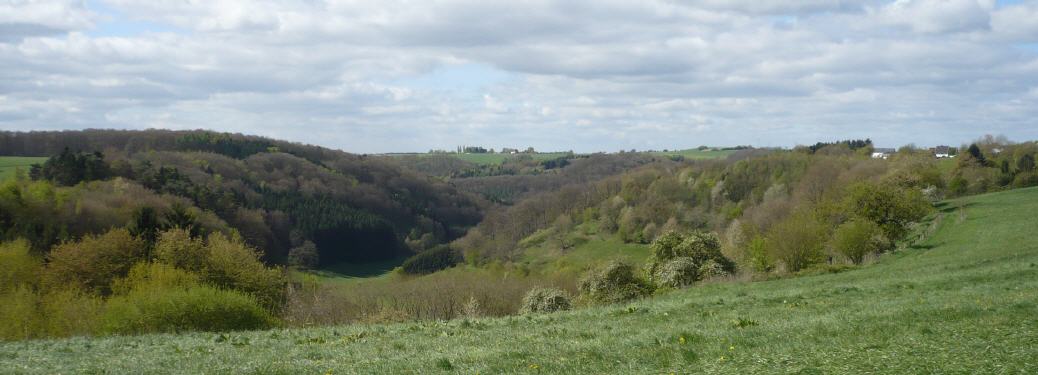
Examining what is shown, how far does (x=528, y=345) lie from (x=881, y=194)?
161 feet

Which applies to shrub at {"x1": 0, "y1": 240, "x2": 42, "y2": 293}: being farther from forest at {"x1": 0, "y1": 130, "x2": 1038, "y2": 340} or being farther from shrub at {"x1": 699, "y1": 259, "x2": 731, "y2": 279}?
shrub at {"x1": 699, "y1": 259, "x2": 731, "y2": 279}

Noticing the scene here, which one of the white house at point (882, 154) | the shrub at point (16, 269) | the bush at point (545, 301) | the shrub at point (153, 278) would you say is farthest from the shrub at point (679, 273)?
the white house at point (882, 154)

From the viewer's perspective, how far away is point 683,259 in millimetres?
46719

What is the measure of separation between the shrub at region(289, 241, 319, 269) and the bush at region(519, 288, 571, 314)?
113427 mm

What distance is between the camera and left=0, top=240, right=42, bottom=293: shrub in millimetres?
49094

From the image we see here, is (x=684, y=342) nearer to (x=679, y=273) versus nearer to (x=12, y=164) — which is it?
(x=679, y=273)

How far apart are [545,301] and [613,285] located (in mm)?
5699

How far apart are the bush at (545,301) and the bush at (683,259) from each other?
7.59m

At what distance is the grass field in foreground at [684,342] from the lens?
38.8 feet

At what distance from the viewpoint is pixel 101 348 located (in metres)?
19.1

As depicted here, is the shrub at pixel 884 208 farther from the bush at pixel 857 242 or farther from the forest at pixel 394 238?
the bush at pixel 857 242

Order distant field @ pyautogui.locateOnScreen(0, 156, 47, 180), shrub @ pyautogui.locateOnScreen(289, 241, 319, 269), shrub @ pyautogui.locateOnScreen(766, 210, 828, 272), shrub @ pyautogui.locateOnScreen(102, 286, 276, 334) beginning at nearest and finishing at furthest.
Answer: shrub @ pyautogui.locateOnScreen(102, 286, 276, 334) → shrub @ pyautogui.locateOnScreen(766, 210, 828, 272) → distant field @ pyautogui.locateOnScreen(0, 156, 47, 180) → shrub @ pyautogui.locateOnScreen(289, 241, 319, 269)

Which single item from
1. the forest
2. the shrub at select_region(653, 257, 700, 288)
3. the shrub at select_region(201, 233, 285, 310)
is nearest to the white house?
the forest

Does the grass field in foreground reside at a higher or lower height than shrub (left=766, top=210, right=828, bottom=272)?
higher
